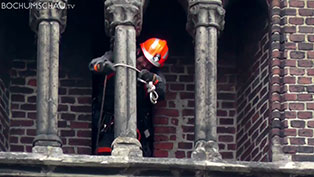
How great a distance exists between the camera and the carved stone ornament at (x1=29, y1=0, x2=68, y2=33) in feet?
78.0

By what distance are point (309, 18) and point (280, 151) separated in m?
1.34

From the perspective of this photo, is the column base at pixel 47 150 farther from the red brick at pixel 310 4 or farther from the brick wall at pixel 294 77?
the red brick at pixel 310 4

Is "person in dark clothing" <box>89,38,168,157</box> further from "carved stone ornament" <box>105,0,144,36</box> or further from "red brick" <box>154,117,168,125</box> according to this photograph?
"carved stone ornament" <box>105,0,144,36</box>

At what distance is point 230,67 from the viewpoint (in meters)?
25.1

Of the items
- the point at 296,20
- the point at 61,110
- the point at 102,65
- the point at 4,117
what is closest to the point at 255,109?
the point at 296,20

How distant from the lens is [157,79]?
23984mm

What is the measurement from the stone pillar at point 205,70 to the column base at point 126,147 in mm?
492

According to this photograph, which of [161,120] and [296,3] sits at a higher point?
[296,3]

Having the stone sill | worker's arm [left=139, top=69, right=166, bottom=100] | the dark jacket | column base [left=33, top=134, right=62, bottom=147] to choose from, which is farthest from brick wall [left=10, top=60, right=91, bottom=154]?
the stone sill

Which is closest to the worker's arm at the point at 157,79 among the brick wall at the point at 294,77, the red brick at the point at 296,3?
the brick wall at the point at 294,77

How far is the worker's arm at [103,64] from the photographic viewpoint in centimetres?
2369

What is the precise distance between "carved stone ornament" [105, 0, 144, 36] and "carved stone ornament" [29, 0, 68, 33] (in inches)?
15.5

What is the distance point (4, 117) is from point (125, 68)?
1.50 metres

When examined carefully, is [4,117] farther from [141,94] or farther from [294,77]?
[294,77]
